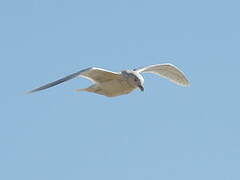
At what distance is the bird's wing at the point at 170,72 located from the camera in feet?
124

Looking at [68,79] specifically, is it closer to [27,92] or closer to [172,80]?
[27,92]

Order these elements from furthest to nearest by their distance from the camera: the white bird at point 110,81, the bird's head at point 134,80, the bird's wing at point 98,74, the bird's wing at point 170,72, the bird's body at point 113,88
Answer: the bird's wing at point 170,72, the bird's wing at point 98,74, the bird's body at point 113,88, the bird's head at point 134,80, the white bird at point 110,81

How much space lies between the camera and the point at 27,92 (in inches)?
1208

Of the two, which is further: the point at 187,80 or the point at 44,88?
the point at 187,80

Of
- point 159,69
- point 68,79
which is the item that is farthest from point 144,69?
point 68,79

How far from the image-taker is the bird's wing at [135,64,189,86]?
124 feet

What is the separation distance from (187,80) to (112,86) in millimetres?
6527

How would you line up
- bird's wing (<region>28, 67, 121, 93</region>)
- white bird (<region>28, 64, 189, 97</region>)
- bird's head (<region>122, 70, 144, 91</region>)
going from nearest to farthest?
white bird (<region>28, 64, 189, 97</region>) → bird's head (<region>122, 70, 144, 91</region>) → bird's wing (<region>28, 67, 121, 93</region>)

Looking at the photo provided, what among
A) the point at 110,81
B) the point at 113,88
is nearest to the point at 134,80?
the point at 113,88

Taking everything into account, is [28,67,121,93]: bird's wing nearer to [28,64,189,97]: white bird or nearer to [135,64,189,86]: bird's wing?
[28,64,189,97]: white bird

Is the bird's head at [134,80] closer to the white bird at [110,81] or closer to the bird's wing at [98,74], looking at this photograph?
the white bird at [110,81]

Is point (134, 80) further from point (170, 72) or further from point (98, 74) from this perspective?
point (170, 72)

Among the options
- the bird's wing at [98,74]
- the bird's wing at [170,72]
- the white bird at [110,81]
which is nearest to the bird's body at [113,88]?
the white bird at [110,81]

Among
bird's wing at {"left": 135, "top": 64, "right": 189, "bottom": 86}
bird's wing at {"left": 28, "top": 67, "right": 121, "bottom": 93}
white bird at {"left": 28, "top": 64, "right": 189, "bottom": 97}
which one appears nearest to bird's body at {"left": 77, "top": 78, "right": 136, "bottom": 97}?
white bird at {"left": 28, "top": 64, "right": 189, "bottom": 97}
